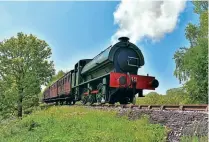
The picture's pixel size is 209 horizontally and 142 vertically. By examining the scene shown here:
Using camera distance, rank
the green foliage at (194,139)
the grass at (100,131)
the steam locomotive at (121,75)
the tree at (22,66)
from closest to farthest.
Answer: the green foliage at (194,139) → the grass at (100,131) → the steam locomotive at (121,75) → the tree at (22,66)

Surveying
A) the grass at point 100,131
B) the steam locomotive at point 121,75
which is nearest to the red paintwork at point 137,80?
the steam locomotive at point 121,75

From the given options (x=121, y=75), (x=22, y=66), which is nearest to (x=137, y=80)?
(x=121, y=75)

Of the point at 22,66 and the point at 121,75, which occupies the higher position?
the point at 22,66

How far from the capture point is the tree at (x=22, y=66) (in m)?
34.6

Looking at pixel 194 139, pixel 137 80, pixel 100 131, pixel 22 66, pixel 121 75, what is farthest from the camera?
pixel 22 66

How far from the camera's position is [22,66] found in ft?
117

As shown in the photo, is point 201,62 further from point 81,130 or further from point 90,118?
point 81,130

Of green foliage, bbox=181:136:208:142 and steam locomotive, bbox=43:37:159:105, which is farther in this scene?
steam locomotive, bbox=43:37:159:105

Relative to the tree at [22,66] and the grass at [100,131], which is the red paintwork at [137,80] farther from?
the tree at [22,66]

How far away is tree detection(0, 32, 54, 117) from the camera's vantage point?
3462 cm

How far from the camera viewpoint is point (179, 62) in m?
33.1

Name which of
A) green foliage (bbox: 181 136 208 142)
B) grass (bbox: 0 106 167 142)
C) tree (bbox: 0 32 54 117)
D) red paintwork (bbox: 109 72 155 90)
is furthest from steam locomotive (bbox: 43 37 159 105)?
tree (bbox: 0 32 54 117)

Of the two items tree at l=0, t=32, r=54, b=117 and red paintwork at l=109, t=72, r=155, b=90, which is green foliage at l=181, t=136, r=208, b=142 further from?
tree at l=0, t=32, r=54, b=117

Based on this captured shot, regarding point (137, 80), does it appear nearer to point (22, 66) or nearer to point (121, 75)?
point (121, 75)
